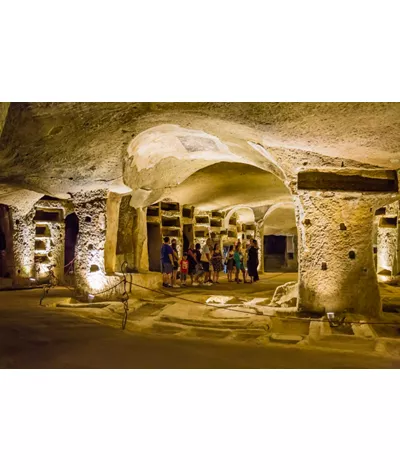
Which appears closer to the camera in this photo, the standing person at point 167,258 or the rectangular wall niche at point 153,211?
the standing person at point 167,258

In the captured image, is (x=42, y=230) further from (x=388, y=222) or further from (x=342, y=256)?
(x=388, y=222)

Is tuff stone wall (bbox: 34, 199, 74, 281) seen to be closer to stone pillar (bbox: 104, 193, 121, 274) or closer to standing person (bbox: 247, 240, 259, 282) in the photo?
stone pillar (bbox: 104, 193, 121, 274)

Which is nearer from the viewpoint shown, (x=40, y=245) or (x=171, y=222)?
(x=40, y=245)

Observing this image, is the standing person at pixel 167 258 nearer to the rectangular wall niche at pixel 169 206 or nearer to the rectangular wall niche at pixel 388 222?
the rectangular wall niche at pixel 169 206

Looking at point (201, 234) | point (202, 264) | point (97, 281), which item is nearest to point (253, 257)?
point (202, 264)

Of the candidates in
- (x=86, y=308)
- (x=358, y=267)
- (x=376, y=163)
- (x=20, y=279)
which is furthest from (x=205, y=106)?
(x=20, y=279)

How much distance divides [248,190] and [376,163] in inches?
248

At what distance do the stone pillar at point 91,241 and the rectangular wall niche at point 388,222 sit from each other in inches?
324

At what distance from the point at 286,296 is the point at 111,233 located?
3761 mm

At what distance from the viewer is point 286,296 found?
24.1ft

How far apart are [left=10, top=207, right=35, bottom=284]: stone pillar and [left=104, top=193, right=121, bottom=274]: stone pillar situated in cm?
465

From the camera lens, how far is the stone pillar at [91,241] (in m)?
8.15

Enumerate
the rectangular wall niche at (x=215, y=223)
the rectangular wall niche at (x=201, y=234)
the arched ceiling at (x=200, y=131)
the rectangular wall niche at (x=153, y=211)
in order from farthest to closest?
the rectangular wall niche at (x=215, y=223), the rectangular wall niche at (x=201, y=234), the rectangular wall niche at (x=153, y=211), the arched ceiling at (x=200, y=131)

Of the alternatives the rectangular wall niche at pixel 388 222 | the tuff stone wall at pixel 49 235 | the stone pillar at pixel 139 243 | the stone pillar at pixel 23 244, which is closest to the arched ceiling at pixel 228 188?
the stone pillar at pixel 139 243
